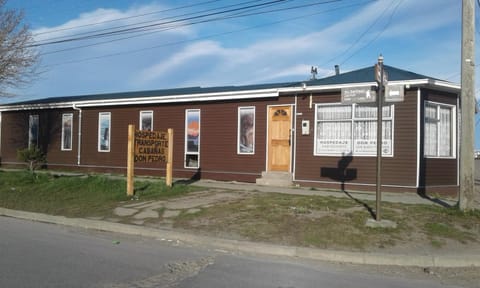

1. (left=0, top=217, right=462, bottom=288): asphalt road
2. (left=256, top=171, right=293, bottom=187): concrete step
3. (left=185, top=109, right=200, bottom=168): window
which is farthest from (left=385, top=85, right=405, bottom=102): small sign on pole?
(left=185, top=109, right=200, bottom=168): window

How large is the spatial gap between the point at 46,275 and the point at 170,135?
353 inches

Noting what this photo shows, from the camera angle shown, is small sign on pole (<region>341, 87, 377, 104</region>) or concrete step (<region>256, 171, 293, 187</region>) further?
concrete step (<region>256, 171, 293, 187</region>)

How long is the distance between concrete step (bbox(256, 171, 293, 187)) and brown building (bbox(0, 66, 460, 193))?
37mm

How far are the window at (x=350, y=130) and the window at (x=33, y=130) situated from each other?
15.3 meters

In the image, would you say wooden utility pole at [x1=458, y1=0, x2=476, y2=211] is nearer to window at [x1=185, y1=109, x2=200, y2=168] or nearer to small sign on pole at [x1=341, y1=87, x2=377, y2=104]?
small sign on pole at [x1=341, y1=87, x2=377, y2=104]

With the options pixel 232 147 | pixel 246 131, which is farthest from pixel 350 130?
pixel 232 147

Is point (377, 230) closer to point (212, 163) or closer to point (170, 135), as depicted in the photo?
point (170, 135)

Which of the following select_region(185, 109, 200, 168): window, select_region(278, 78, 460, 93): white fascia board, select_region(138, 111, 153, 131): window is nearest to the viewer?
select_region(278, 78, 460, 93): white fascia board

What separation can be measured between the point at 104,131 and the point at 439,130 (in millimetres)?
14149

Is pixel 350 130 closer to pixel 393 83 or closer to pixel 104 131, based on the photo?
pixel 393 83

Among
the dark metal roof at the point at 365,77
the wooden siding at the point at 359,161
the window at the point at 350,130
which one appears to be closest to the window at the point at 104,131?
the wooden siding at the point at 359,161

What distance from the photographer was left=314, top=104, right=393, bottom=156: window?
50.7ft

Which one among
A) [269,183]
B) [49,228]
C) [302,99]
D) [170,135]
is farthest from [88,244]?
[302,99]

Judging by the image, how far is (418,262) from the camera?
811 cm
